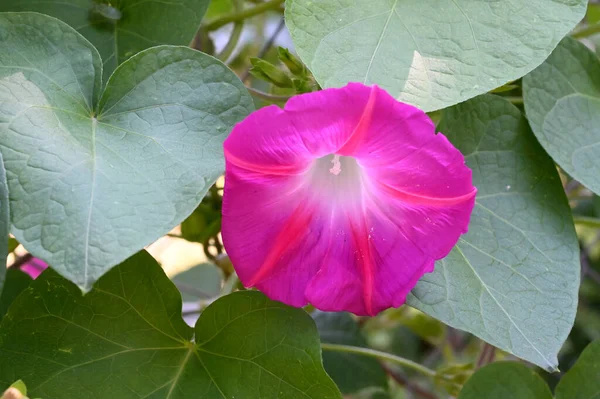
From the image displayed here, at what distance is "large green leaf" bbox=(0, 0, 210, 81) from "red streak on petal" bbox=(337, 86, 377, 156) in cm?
25

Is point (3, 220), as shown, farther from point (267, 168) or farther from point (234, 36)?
point (234, 36)

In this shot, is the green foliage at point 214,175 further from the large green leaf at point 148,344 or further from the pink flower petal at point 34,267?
the pink flower petal at point 34,267

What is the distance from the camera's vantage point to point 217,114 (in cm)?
55

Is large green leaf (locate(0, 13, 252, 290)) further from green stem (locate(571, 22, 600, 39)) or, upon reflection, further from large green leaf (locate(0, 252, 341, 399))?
green stem (locate(571, 22, 600, 39))

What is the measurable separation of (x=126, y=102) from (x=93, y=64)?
51 mm

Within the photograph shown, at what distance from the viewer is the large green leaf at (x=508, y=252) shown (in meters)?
0.58

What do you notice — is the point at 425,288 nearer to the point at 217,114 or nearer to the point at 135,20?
the point at 217,114

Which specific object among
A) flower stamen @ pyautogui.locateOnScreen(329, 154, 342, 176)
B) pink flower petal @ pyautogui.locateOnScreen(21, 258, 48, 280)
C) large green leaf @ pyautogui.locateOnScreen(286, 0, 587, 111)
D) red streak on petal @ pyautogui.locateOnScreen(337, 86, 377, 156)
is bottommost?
pink flower petal @ pyautogui.locateOnScreen(21, 258, 48, 280)

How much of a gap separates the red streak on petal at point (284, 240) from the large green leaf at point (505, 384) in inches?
10.8

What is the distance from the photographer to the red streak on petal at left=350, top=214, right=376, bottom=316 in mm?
553

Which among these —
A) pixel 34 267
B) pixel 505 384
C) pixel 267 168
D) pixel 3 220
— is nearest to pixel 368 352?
pixel 505 384

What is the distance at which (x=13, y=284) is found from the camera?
781 mm

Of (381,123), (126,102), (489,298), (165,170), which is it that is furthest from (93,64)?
(489,298)

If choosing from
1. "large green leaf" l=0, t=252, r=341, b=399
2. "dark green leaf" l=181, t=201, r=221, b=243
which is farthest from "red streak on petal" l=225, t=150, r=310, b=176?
"dark green leaf" l=181, t=201, r=221, b=243
